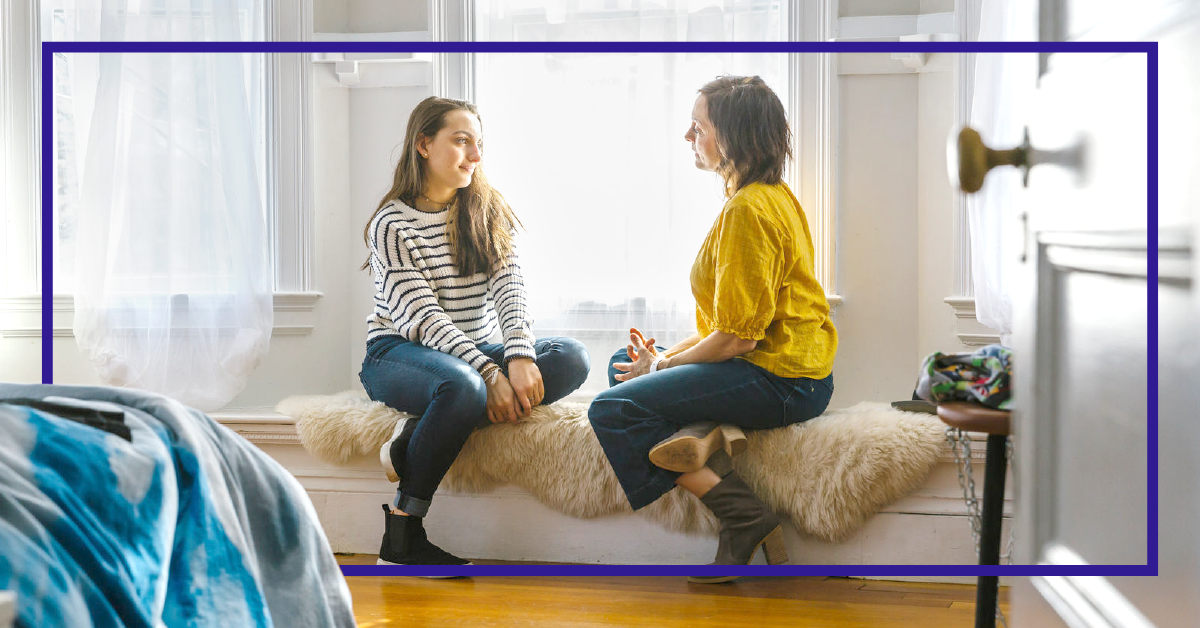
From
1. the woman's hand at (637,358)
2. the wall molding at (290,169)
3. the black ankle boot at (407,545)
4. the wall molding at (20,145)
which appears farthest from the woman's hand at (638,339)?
the wall molding at (20,145)

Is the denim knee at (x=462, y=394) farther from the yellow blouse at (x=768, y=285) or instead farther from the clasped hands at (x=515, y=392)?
the yellow blouse at (x=768, y=285)

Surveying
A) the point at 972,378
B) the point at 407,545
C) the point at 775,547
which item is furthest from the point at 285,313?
the point at 972,378

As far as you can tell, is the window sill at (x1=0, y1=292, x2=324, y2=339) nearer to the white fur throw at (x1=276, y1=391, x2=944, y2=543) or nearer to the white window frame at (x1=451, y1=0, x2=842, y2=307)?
the white fur throw at (x1=276, y1=391, x2=944, y2=543)

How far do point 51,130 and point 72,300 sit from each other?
1.00 feet

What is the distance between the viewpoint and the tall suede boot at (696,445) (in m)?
1.54

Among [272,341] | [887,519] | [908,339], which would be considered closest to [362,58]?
[272,341]

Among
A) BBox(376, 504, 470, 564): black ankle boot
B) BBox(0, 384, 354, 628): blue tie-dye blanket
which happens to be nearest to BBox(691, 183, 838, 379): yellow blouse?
BBox(376, 504, 470, 564): black ankle boot

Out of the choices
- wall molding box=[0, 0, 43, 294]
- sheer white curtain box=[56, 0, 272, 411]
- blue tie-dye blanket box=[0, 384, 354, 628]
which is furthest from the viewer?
wall molding box=[0, 0, 43, 294]

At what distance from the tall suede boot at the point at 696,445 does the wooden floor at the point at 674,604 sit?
0.83ft

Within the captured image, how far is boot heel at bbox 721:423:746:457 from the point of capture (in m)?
1.54

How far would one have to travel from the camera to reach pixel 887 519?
5.07ft

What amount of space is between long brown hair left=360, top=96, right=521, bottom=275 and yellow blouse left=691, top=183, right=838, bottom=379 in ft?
1.15

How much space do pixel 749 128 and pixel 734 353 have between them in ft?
1.26

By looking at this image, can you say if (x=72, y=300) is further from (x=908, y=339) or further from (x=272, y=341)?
(x=908, y=339)
